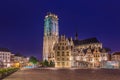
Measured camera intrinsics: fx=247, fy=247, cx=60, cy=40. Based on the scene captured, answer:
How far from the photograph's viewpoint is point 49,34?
179375mm

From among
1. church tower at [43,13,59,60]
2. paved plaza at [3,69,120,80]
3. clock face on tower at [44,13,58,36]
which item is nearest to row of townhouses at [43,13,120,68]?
church tower at [43,13,59,60]

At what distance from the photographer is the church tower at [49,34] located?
17475 cm

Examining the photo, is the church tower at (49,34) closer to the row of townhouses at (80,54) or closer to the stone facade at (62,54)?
the row of townhouses at (80,54)

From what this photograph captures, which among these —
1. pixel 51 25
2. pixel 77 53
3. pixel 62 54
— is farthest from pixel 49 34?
pixel 62 54

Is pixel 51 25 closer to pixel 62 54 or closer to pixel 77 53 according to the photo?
pixel 77 53

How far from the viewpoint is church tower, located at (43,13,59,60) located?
175m

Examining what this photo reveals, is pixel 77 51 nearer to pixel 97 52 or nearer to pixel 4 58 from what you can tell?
pixel 97 52

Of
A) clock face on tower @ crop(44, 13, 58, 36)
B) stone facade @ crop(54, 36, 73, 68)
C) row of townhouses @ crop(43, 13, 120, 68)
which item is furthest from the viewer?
clock face on tower @ crop(44, 13, 58, 36)

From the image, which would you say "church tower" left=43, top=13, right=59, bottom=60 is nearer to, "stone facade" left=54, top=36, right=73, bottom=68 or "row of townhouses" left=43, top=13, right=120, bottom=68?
"row of townhouses" left=43, top=13, right=120, bottom=68

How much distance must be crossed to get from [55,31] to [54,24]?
6.68 m

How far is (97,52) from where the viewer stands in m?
150

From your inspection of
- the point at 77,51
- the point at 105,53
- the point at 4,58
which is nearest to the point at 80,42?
the point at 77,51

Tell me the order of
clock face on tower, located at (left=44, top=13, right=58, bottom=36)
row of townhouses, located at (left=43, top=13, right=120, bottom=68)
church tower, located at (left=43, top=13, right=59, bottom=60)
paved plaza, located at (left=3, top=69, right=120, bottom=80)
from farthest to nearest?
clock face on tower, located at (left=44, top=13, right=58, bottom=36), church tower, located at (left=43, top=13, right=59, bottom=60), row of townhouses, located at (left=43, top=13, right=120, bottom=68), paved plaza, located at (left=3, top=69, right=120, bottom=80)

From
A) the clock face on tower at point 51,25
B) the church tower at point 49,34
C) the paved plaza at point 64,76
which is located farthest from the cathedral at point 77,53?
the paved plaza at point 64,76
